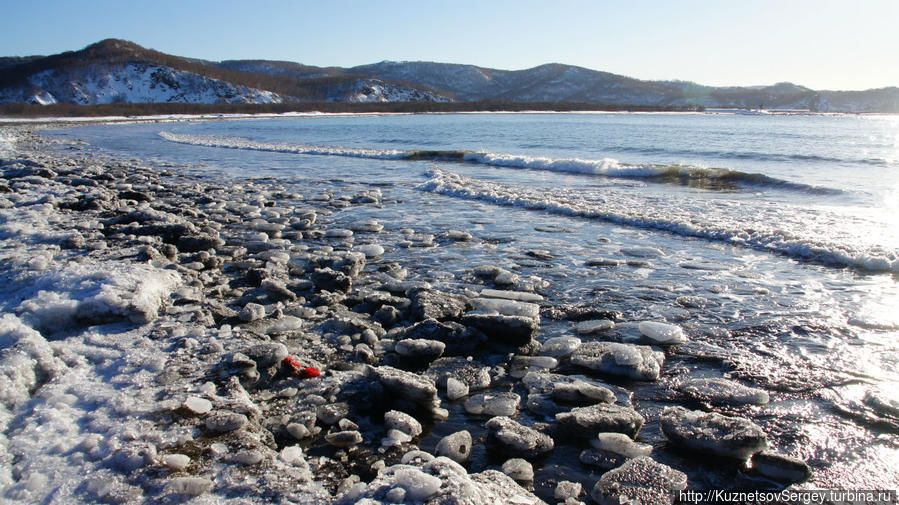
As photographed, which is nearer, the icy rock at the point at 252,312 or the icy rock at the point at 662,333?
the icy rock at the point at 662,333

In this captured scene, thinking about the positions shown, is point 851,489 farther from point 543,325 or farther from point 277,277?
point 277,277

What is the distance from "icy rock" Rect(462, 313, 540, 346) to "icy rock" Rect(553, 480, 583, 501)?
1353 mm

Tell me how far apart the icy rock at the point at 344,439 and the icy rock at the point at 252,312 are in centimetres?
159

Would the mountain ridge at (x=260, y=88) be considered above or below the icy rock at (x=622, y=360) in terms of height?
above

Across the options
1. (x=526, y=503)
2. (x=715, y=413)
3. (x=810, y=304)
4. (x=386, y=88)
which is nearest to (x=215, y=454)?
(x=526, y=503)

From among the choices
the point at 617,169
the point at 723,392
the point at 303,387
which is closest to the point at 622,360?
the point at 723,392

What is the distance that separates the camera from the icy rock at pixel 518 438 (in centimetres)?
229

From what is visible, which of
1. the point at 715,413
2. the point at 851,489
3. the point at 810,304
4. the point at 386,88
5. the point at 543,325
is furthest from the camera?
the point at 386,88

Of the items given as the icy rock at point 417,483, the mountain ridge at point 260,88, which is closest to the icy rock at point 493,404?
the icy rock at point 417,483

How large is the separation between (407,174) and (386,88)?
116m

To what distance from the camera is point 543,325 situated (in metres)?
3.77

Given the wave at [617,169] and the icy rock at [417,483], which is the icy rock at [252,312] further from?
the wave at [617,169]

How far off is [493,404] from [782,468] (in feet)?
4.18

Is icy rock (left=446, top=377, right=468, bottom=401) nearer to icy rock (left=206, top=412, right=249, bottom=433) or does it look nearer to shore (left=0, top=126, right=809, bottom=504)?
shore (left=0, top=126, right=809, bottom=504)
